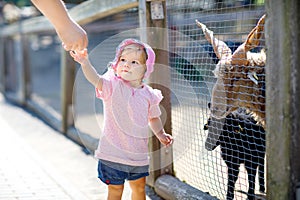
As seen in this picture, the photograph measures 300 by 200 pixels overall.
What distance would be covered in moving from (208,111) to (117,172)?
834 mm

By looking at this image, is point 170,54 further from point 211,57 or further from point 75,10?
point 75,10

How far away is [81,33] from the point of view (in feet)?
7.85

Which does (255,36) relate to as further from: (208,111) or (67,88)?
(67,88)

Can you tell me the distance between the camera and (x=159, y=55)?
3900mm

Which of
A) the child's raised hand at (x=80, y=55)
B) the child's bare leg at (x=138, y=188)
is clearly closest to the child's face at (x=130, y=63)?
the child's raised hand at (x=80, y=55)

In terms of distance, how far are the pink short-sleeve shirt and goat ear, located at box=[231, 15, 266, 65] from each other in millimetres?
639

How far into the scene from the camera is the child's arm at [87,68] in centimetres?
280

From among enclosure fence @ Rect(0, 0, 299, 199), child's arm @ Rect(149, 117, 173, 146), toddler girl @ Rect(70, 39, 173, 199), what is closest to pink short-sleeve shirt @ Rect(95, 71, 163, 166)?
toddler girl @ Rect(70, 39, 173, 199)

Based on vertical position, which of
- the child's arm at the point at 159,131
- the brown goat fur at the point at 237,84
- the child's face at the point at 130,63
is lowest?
the child's arm at the point at 159,131

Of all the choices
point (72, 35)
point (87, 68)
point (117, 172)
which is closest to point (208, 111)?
point (117, 172)

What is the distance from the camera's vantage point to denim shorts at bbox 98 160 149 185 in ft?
9.89

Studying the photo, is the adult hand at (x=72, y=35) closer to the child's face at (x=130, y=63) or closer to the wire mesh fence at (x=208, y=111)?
the child's face at (x=130, y=63)

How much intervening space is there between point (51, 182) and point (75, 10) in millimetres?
2215

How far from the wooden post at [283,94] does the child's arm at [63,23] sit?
877 millimetres
